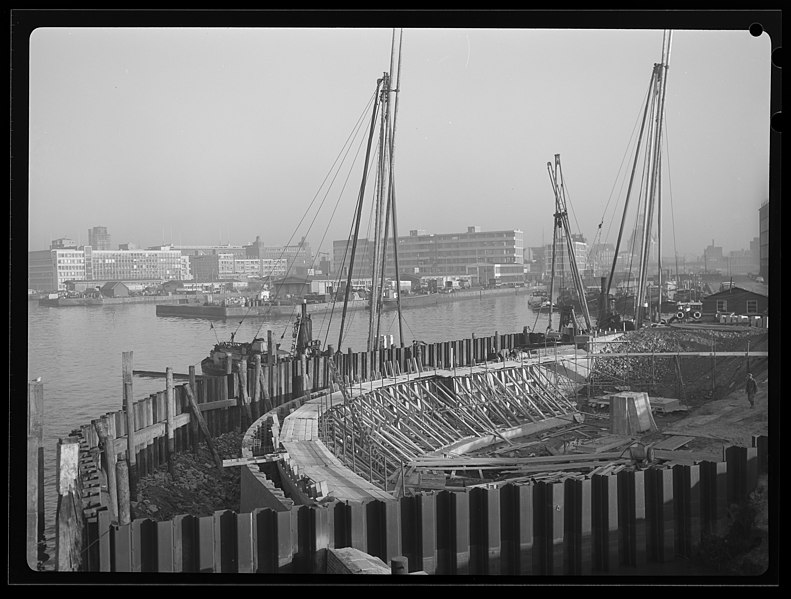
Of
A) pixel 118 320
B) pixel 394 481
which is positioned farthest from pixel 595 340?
pixel 118 320

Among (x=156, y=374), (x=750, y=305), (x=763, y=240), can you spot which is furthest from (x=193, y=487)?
(x=763, y=240)

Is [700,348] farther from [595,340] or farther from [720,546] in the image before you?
[720,546]

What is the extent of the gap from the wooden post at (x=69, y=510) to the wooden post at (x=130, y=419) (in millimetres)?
804

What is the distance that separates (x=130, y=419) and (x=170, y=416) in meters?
0.57

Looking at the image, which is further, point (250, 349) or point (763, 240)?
point (250, 349)

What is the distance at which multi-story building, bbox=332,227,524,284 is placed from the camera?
468cm

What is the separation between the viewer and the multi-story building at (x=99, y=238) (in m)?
4.23

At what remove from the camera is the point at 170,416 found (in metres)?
5.78

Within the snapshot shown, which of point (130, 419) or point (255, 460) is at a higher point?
point (130, 419)

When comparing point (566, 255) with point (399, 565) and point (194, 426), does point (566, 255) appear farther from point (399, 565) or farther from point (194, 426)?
point (194, 426)

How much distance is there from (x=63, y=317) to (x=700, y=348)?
4.13 meters

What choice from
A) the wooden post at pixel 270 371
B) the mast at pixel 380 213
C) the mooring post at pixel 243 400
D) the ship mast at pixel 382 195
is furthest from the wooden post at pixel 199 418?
the mast at pixel 380 213

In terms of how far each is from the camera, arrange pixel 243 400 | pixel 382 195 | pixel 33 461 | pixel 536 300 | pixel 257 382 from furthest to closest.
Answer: pixel 257 382, pixel 243 400, pixel 536 300, pixel 382 195, pixel 33 461

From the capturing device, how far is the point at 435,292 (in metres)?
5.26
